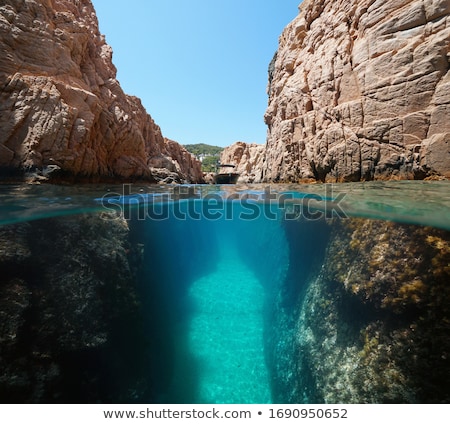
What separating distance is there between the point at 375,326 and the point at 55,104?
54.7ft

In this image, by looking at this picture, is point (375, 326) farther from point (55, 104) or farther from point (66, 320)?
point (55, 104)

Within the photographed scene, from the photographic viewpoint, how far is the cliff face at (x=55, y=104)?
437 inches

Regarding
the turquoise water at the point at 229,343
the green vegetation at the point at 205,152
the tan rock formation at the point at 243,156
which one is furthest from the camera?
the green vegetation at the point at 205,152

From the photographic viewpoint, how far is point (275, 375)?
18.3 ft

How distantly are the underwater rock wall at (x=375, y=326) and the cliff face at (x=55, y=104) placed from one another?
13.9m

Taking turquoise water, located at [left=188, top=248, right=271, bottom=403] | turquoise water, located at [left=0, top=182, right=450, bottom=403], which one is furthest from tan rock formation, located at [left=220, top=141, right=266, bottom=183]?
turquoise water, located at [left=188, top=248, right=271, bottom=403]

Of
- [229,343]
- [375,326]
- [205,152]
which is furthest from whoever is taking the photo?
[205,152]

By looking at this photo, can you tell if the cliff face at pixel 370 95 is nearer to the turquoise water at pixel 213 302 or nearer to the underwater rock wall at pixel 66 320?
the turquoise water at pixel 213 302

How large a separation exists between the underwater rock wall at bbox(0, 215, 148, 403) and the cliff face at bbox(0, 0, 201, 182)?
7479 millimetres

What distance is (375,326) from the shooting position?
13.6 feet

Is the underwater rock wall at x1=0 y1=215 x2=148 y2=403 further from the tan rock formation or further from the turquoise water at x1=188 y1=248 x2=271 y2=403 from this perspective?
the tan rock formation

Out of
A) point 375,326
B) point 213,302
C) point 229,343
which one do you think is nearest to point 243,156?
point 213,302

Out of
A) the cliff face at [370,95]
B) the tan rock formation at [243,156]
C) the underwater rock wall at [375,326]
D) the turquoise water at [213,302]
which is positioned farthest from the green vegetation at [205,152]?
the underwater rock wall at [375,326]
